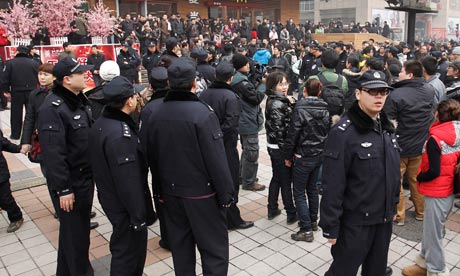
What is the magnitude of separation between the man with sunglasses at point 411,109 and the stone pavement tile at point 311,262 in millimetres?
1389

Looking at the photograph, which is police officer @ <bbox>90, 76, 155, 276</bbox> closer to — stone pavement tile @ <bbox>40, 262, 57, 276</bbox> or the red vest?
stone pavement tile @ <bbox>40, 262, 57, 276</bbox>

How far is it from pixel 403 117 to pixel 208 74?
3135 mm

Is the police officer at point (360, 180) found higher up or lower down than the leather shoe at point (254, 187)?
higher up

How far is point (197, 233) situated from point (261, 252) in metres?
1.51

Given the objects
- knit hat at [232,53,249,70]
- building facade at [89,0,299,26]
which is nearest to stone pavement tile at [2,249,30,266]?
knit hat at [232,53,249,70]

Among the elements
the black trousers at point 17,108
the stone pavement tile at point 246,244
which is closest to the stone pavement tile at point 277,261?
the stone pavement tile at point 246,244

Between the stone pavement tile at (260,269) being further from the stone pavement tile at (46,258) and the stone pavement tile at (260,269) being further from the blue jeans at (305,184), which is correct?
the stone pavement tile at (46,258)

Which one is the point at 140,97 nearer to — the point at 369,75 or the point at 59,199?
the point at 59,199

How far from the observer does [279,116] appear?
4.61 meters

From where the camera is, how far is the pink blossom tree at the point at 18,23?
12.0 m

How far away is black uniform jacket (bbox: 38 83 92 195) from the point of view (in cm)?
335

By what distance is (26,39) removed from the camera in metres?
12.3

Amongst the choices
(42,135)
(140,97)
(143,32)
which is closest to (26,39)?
(143,32)

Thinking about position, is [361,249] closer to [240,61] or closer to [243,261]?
[243,261]
